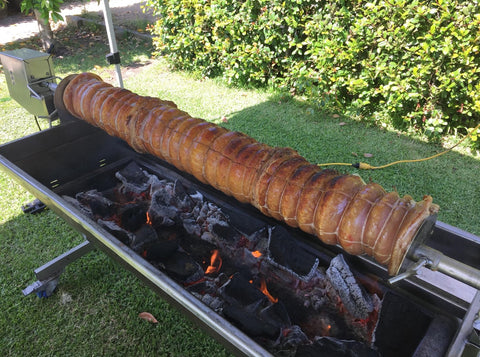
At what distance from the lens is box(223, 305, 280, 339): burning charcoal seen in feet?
5.85

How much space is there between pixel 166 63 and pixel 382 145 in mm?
4641

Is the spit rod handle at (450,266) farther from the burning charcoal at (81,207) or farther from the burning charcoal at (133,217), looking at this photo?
the burning charcoal at (81,207)

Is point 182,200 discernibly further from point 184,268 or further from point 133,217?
point 184,268

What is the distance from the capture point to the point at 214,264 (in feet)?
7.76

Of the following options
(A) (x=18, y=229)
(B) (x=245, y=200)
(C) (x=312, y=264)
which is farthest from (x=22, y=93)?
(C) (x=312, y=264)

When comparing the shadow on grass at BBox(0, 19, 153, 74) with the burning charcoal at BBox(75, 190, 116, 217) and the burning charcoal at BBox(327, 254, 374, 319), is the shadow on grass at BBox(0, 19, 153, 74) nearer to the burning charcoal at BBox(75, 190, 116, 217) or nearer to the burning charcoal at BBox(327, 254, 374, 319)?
the burning charcoal at BBox(75, 190, 116, 217)

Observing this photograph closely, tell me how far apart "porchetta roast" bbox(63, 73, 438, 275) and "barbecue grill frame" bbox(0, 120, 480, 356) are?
35cm

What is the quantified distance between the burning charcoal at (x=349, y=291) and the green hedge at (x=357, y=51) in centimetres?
301

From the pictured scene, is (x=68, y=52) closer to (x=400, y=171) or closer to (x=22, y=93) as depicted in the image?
(x=22, y=93)

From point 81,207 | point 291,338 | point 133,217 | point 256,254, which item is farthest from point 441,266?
point 81,207

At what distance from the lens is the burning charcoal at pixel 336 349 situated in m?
1.65

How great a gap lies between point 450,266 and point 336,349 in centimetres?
77

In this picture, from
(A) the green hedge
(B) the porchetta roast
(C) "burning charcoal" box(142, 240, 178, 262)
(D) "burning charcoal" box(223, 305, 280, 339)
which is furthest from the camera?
(A) the green hedge

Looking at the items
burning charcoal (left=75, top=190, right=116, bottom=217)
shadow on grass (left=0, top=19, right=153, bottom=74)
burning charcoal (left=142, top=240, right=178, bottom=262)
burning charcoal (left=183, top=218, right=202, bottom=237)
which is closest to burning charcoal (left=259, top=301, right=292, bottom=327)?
burning charcoal (left=142, top=240, right=178, bottom=262)
